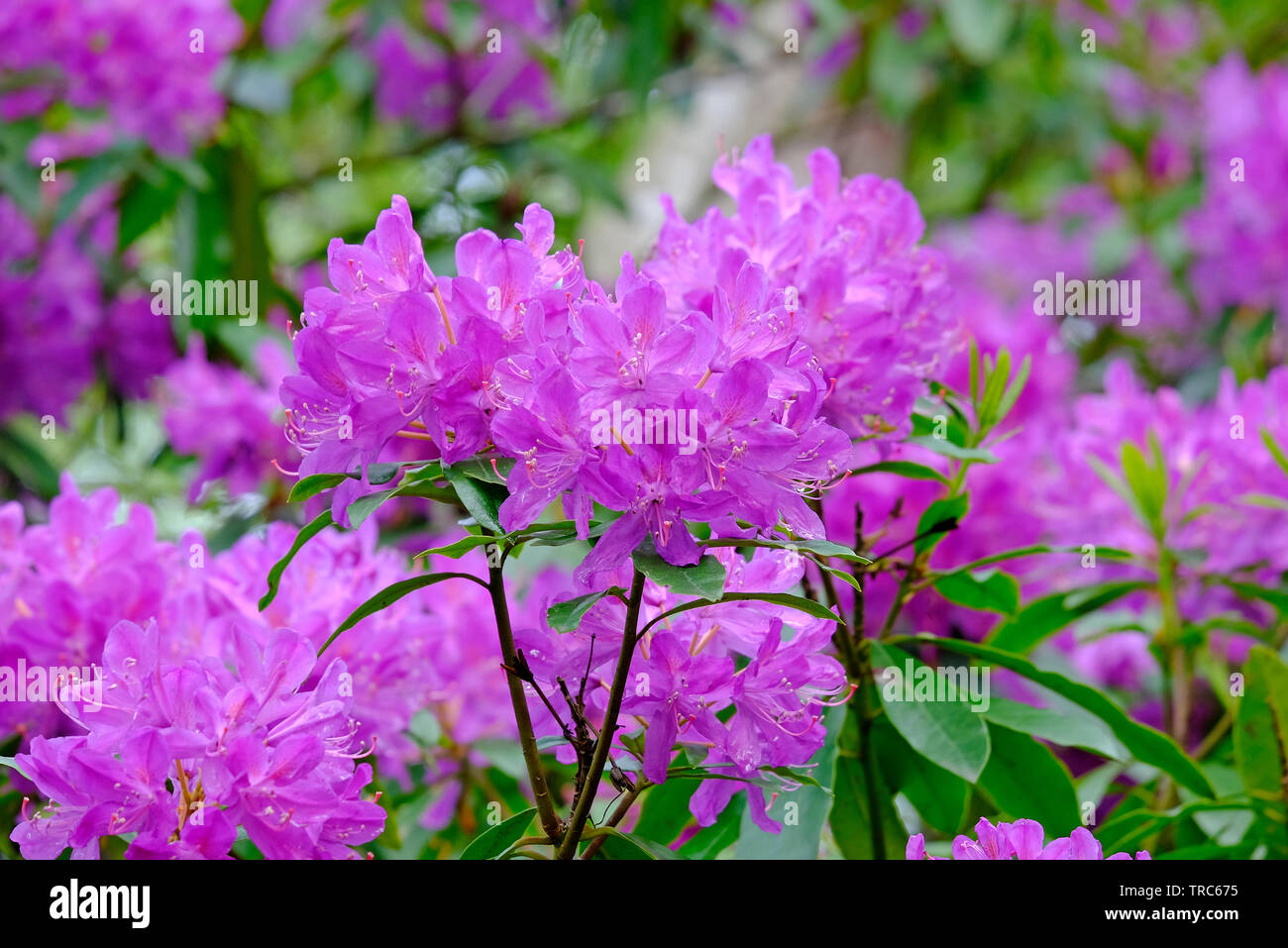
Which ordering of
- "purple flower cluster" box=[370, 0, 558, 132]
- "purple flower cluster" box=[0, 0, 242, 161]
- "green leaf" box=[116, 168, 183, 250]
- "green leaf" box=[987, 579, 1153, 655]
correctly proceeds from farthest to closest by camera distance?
"purple flower cluster" box=[370, 0, 558, 132] < "green leaf" box=[116, 168, 183, 250] < "purple flower cluster" box=[0, 0, 242, 161] < "green leaf" box=[987, 579, 1153, 655]

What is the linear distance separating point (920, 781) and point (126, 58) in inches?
64.6

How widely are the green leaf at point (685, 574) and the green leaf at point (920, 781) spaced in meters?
0.38

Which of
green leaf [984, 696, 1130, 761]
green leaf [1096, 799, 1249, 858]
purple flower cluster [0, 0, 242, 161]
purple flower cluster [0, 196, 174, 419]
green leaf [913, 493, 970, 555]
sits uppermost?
purple flower cluster [0, 0, 242, 161]

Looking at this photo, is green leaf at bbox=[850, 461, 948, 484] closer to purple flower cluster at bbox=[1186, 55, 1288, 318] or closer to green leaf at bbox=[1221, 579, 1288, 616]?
green leaf at bbox=[1221, 579, 1288, 616]

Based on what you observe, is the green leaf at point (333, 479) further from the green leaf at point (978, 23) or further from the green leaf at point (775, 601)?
the green leaf at point (978, 23)

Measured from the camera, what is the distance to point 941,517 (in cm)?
100

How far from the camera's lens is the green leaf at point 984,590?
1.10 meters

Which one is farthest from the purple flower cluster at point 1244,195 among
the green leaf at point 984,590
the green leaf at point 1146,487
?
the green leaf at point 984,590

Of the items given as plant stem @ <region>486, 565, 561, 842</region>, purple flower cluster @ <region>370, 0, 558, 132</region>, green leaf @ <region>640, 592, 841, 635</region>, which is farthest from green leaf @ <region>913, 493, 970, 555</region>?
purple flower cluster @ <region>370, 0, 558, 132</region>


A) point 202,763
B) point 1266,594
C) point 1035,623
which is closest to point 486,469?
point 202,763

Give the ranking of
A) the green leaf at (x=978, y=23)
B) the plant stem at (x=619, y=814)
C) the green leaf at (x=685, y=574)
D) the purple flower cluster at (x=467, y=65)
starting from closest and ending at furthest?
the green leaf at (x=685, y=574)
the plant stem at (x=619, y=814)
the green leaf at (x=978, y=23)
the purple flower cluster at (x=467, y=65)

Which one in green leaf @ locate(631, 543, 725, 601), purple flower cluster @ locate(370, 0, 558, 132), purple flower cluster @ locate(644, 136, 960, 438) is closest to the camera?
green leaf @ locate(631, 543, 725, 601)

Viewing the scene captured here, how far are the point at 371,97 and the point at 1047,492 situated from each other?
164 cm

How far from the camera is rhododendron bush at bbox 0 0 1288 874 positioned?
0.74m
